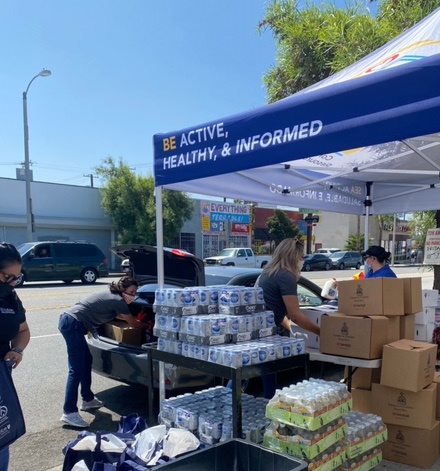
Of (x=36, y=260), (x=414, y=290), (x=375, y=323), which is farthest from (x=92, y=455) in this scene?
(x=36, y=260)

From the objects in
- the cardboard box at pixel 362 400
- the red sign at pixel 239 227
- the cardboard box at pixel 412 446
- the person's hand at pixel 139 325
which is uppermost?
the red sign at pixel 239 227

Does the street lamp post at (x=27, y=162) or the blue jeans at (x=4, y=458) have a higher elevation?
the street lamp post at (x=27, y=162)

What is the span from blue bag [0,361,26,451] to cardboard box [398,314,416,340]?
3004mm

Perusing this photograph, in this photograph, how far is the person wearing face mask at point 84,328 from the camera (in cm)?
424

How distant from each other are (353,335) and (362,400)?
2.41 feet

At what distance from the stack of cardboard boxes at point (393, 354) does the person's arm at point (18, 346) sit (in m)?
2.34

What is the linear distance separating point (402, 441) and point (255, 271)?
2517mm

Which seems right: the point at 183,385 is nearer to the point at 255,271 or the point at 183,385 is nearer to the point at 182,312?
the point at 182,312

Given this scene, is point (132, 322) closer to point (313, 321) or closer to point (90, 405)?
point (90, 405)

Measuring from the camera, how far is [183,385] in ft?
13.8

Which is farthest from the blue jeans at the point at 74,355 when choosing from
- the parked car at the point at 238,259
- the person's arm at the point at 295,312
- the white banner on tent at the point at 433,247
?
the parked car at the point at 238,259

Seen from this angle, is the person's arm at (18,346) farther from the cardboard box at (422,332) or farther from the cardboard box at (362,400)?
the cardboard box at (422,332)

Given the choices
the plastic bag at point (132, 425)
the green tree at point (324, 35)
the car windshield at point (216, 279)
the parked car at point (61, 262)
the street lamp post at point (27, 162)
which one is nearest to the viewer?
the plastic bag at point (132, 425)

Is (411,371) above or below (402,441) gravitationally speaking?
above
